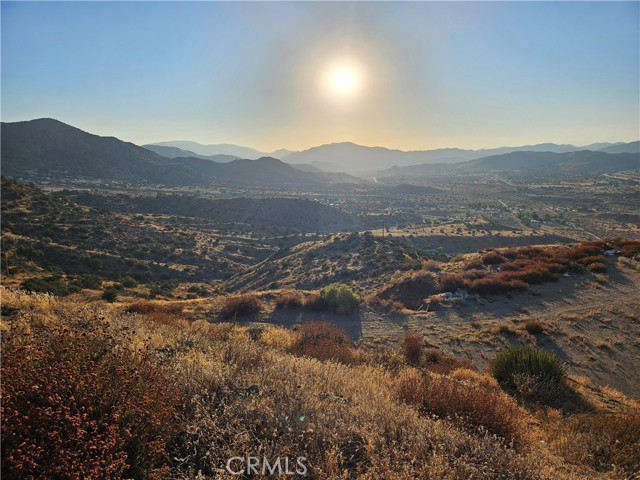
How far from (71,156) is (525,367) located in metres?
144

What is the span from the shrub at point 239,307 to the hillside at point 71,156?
10817 cm

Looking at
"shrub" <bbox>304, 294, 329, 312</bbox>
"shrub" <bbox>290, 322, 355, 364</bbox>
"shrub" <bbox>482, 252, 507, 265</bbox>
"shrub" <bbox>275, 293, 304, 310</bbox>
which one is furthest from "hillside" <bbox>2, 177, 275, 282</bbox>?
"shrub" <bbox>482, 252, 507, 265</bbox>

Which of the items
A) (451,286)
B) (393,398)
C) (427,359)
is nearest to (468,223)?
(451,286)

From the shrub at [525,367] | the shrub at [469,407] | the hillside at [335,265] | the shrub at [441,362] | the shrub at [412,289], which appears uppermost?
the shrub at [469,407]

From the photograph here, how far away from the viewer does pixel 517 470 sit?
3486mm

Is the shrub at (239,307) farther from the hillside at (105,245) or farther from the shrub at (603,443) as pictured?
the hillside at (105,245)

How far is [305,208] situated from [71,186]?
202 feet

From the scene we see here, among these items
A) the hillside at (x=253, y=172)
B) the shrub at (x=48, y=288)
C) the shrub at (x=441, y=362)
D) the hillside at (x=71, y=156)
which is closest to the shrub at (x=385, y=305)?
the shrub at (x=441, y=362)

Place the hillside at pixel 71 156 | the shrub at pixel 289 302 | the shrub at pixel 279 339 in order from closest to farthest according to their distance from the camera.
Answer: the shrub at pixel 279 339 → the shrub at pixel 289 302 → the hillside at pixel 71 156

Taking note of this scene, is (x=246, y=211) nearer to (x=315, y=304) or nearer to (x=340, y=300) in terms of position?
(x=315, y=304)

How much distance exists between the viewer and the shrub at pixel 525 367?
804cm

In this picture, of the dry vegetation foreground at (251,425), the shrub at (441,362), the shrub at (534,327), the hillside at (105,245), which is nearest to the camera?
the dry vegetation foreground at (251,425)

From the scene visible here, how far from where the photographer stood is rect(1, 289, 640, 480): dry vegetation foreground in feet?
9.09

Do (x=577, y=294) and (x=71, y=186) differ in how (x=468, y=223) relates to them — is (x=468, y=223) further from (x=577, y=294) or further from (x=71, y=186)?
(x=71, y=186)
